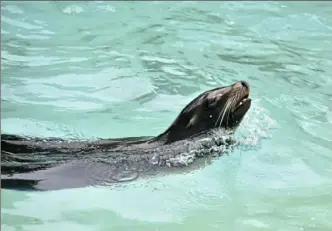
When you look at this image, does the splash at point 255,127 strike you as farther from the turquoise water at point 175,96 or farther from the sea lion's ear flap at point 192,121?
the sea lion's ear flap at point 192,121

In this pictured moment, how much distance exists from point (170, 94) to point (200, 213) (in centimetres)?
282

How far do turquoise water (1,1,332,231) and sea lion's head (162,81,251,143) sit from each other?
273mm

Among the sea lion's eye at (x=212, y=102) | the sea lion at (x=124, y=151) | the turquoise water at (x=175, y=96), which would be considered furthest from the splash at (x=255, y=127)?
the sea lion's eye at (x=212, y=102)

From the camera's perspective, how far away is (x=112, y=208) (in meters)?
4.14

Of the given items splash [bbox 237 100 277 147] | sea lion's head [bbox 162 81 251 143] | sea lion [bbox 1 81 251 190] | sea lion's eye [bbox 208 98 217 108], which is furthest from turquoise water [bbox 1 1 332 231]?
sea lion's eye [bbox 208 98 217 108]

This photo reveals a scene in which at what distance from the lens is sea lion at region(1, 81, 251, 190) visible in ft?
14.5

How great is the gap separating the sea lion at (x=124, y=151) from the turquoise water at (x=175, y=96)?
0.14 metres

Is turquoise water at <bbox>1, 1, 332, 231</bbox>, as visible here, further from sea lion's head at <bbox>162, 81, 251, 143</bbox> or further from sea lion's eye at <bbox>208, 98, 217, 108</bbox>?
sea lion's eye at <bbox>208, 98, 217, 108</bbox>

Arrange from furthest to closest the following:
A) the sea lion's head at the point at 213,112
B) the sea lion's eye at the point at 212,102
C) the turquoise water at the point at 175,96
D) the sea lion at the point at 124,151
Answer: the sea lion's eye at the point at 212,102, the sea lion's head at the point at 213,112, the sea lion at the point at 124,151, the turquoise water at the point at 175,96

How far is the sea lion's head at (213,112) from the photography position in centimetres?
517

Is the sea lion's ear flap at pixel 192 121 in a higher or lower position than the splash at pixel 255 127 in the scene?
higher

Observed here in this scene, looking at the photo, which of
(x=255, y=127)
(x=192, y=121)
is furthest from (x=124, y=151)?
(x=255, y=127)

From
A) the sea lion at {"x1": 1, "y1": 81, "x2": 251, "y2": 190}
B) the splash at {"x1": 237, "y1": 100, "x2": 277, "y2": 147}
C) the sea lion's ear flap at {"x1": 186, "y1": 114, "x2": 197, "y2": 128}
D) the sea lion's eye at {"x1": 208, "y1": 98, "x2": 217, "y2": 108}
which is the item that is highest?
the sea lion's eye at {"x1": 208, "y1": 98, "x2": 217, "y2": 108}

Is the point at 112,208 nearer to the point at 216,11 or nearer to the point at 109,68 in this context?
the point at 109,68
